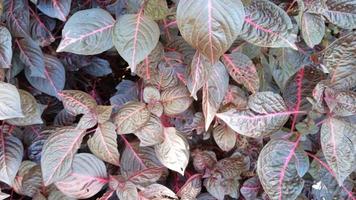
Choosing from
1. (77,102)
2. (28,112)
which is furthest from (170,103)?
(28,112)

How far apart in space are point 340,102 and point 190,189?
1.42ft

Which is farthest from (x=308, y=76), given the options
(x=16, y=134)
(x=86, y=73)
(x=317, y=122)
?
(x=16, y=134)

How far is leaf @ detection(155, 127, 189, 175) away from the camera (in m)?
1.11

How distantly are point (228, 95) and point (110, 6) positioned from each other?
1.19 feet

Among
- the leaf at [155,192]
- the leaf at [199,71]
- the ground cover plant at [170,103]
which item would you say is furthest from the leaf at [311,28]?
the leaf at [155,192]

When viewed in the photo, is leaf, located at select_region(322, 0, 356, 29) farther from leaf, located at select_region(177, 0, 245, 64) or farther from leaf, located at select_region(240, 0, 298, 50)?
leaf, located at select_region(177, 0, 245, 64)

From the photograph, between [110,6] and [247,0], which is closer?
[247,0]

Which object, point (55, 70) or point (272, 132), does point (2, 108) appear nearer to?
point (55, 70)

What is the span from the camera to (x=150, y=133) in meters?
1.09

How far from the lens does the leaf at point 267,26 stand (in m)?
0.97

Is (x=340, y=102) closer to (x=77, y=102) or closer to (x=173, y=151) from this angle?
(x=173, y=151)

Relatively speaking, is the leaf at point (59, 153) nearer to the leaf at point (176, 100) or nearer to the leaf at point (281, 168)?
the leaf at point (176, 100)

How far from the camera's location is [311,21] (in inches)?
41.0

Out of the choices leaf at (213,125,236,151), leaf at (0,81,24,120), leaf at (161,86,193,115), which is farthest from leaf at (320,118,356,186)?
leaf at (0,81,24,120)
